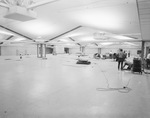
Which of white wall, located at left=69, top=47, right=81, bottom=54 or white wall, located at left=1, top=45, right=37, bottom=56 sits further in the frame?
white wall, located at left=69, top=47, right=81, bottom=54

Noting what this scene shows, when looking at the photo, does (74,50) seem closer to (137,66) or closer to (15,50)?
(15,50)

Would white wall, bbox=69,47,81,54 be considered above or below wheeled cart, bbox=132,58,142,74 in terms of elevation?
above

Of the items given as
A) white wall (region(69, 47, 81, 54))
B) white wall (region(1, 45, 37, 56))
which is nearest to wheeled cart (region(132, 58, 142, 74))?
white wall (region(1, 45, 37, 56))

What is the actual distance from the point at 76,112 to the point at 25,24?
1385cm

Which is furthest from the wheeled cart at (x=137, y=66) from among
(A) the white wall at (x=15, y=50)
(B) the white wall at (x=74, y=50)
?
(B) the white wall at (x=74, y=50)

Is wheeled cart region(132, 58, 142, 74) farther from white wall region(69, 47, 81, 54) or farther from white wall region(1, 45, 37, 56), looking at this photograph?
white wall region(69, 47, 81, 54)

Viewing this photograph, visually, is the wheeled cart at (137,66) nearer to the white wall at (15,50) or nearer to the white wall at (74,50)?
the white wall at (15,50)

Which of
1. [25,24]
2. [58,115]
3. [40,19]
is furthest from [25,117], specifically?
[25,24]

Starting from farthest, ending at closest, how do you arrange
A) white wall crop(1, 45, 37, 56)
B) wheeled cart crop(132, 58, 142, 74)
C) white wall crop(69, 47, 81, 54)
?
1. white wall crop(69, 47, 81, 54)
2. white wall crop(1, 45, 37, 56)
3. wheeled cart crop(132, 58, 142, 74)

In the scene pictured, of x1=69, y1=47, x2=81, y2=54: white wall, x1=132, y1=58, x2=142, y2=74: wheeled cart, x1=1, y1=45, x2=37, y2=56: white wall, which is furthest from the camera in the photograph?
x1=69, y1=47, x2=81, y2=54: white wall

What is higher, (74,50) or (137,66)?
(74,50)

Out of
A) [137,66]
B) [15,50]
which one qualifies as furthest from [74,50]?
Answer: [137,66]

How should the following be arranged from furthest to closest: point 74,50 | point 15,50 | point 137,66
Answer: point 74,50 < point 15,50 < point 137,66

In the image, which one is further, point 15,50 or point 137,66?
point 15,50
